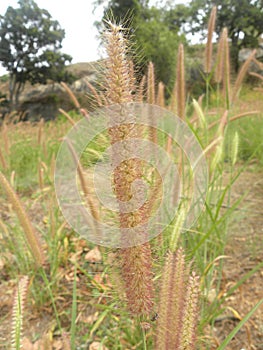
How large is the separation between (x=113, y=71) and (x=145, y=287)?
0.99 feet

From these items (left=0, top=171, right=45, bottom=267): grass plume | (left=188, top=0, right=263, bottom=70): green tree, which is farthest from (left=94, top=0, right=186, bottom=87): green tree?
(left=0, top=171, right=45, bottom=267): grass plume

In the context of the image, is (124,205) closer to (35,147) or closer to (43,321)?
(43,321)

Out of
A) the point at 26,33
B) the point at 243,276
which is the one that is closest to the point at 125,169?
the point at 243,276

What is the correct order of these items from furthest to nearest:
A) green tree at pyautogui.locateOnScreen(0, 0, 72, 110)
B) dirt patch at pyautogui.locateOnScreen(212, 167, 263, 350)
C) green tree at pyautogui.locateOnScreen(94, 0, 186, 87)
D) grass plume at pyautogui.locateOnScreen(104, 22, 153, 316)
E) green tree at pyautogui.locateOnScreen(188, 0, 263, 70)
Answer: green tree at pyautogui.locateOnScreen(188, 0, 263, 70) → green tree at pyautogui.locateOnScreen(94, 0, 186, 87) → green tree at pyautogui.locateOnScreen(0, 0, 72, 110) → dirt patch at pyautogui.locateOnScreen(212, 167, 263, 350) → grass plume at pyautogui.locateOnScreen(104, 22, 153, 316)

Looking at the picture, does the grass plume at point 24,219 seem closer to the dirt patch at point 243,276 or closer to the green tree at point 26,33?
the dirt patch at point 243,276

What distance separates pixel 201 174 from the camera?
128 cm

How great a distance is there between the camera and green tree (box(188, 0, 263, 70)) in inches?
561

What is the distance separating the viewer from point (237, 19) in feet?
48.8

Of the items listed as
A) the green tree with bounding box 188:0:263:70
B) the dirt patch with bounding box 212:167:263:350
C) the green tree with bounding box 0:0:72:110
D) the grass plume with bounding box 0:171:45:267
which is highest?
the green tree with bounding box 188:0:263:70

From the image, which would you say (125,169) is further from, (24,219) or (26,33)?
(26,33)

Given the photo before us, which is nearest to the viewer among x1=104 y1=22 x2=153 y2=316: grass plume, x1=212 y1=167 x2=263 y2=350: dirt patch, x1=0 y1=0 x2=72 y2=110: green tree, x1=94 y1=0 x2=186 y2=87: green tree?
x1=104 y1=22 x2=153 y2=316: grass plume

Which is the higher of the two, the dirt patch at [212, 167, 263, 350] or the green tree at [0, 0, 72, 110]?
the green tree at [0, 0, 72, 110]

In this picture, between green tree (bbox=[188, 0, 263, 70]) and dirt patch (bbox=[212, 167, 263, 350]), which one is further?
green tree (bbox=[188, 0, 263, 70])

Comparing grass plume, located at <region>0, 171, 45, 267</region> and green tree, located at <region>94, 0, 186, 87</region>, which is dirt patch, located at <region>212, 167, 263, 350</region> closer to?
grass plume, located at <region>0, 171, 45, 267</region>
